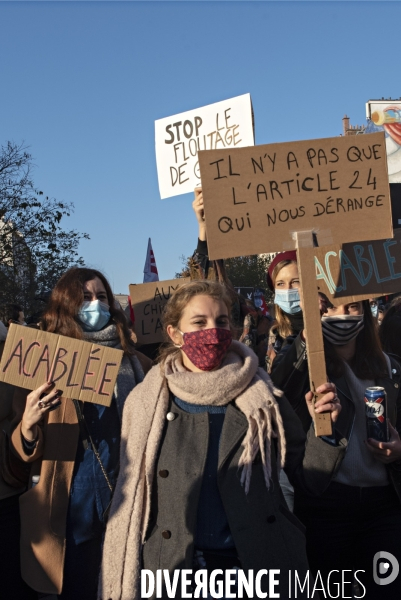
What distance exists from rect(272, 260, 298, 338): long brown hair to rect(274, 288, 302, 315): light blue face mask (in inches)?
3.0

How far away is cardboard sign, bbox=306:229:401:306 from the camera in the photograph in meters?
3.44

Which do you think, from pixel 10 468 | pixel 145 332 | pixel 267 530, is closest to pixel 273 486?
pixel 267 530

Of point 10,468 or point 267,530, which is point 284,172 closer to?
point 267,530

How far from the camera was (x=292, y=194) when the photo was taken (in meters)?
3.15

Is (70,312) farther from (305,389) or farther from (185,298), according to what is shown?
(305,389)

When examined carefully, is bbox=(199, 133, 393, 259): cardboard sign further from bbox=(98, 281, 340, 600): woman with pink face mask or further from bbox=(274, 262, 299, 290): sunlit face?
bbox=(274, 262, 299, 290): sunlit face

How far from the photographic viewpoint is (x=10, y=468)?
3.42 metres

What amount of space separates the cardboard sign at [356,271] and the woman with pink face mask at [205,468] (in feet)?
2.19

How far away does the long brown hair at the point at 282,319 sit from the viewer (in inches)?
154

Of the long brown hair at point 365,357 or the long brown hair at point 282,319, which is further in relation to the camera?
the long brown hair at point 282,319

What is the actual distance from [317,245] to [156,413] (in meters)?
1.02

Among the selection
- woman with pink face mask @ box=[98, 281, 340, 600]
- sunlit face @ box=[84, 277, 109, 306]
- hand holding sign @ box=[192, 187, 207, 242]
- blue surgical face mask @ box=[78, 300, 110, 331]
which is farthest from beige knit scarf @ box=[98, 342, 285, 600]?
hand holding sign @ box=[192, 187, 207, 242]

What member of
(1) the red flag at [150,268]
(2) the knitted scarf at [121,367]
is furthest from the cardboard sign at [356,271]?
(1) the red flag at [150,268]

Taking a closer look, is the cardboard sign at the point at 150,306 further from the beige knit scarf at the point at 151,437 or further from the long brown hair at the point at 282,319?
the beige knit scarf at the point at 151,437
